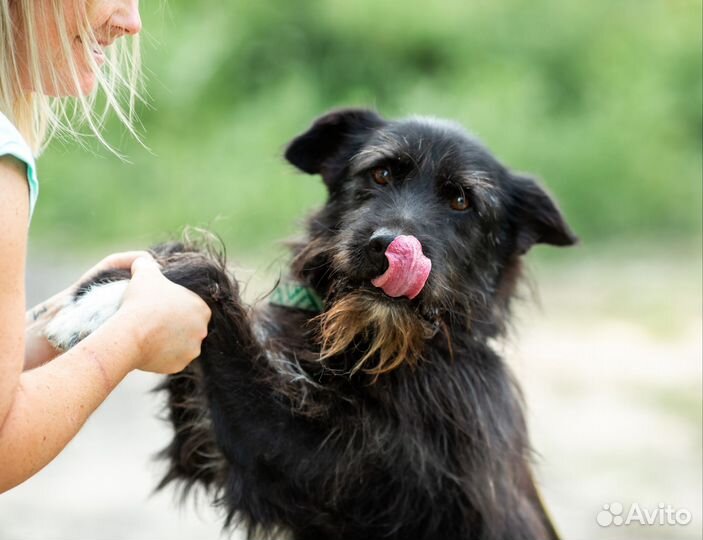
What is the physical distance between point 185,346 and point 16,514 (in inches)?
132

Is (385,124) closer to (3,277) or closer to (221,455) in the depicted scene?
(221,455)

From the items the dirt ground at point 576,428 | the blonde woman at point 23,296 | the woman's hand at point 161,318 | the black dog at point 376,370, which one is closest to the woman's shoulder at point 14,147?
the blonde woman at point 23,296

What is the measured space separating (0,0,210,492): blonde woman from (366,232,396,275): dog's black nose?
23.1 inches

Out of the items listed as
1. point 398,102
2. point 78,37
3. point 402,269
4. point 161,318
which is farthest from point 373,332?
point 398,102

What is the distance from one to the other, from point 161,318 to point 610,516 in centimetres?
353

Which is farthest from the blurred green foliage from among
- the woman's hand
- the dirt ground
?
the woman's hand

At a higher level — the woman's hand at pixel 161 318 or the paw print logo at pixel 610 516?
the paw print logo at pixel 610 516

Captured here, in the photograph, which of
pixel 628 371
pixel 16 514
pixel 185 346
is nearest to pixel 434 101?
pixel 628 371

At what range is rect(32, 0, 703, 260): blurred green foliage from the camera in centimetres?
1060

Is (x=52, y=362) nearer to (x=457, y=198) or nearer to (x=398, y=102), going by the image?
(x=457, y=198)

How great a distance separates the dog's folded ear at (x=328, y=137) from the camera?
13.8 feet

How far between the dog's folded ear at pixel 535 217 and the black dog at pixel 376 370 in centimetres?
2

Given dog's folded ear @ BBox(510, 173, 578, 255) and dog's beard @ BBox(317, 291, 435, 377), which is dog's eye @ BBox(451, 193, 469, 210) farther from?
dog's beard @ BBox(317, 291, 435, 377)

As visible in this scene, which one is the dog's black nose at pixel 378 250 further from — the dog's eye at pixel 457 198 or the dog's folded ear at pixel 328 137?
the dog's folded ear at pixel 328 137
